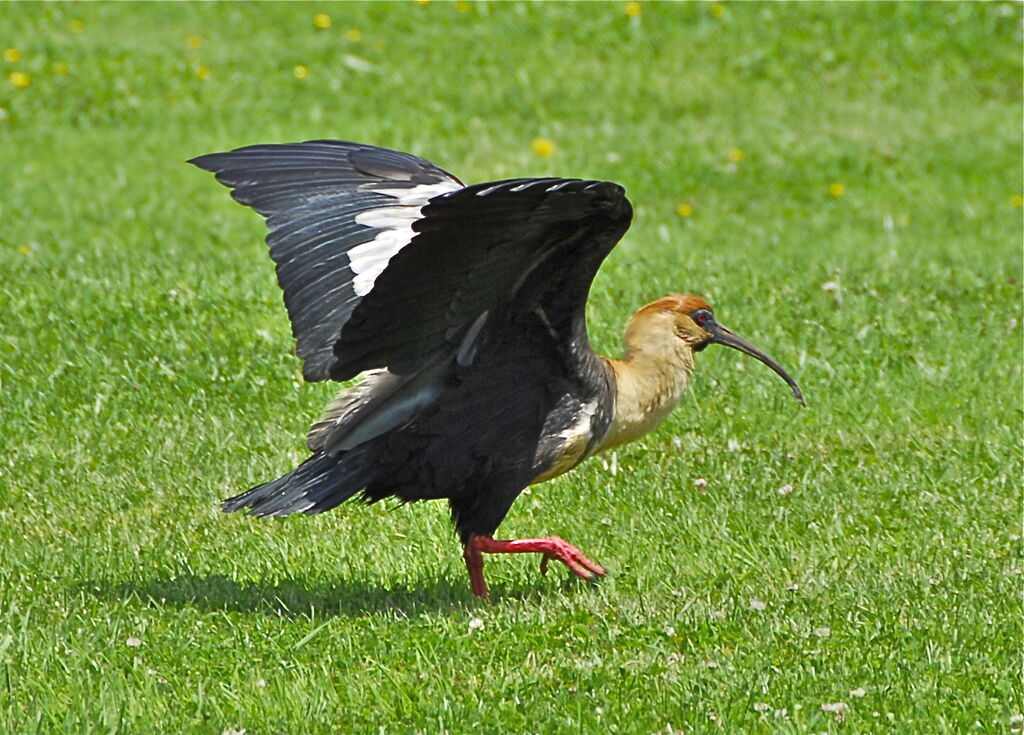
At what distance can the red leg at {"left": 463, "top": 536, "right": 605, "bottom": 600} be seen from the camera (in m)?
5.33

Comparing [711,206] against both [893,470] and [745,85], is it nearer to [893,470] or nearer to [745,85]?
[745,85]

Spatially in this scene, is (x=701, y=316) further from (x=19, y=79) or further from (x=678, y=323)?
(x=19, y=79)

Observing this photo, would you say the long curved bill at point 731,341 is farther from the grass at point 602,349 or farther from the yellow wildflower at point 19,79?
the yellow wildflower at point 19,79

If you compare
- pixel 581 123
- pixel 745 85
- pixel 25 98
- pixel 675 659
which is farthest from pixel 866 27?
pixel 675 659

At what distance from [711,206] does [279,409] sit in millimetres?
5886

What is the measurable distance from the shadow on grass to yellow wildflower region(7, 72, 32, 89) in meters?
9.58

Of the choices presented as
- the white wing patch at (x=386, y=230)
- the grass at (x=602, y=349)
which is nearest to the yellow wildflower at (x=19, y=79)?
the grass at (x=602, y=349)

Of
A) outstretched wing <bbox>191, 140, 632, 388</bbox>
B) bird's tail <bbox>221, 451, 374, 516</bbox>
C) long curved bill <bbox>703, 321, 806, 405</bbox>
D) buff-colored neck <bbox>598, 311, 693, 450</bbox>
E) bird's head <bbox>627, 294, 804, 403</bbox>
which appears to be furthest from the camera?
long curved bill <bbox>703, 321, 806, 405</bbox>

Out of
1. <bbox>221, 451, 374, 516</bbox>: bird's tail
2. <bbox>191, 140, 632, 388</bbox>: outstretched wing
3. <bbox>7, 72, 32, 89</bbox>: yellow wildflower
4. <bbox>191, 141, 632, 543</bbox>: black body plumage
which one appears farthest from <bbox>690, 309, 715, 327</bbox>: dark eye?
<bbox>7, 72, 32, 89</bbox>: yellow wildflower

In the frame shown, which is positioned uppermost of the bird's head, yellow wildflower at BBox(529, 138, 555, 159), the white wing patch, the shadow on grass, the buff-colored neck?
the white wing patch

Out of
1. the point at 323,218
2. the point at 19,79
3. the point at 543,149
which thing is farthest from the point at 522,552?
the point at 19,79

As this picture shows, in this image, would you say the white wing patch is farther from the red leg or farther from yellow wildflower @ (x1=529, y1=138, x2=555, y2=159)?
yellow wildflower @ (x1=529, y1=138, x2=555, y2=159)

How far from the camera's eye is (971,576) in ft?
18.0

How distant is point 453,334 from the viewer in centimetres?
510
